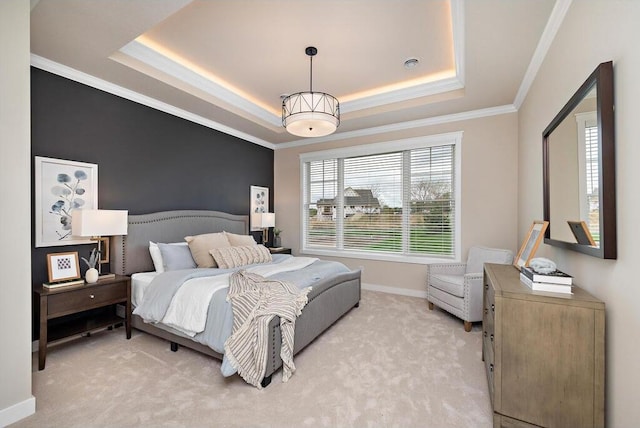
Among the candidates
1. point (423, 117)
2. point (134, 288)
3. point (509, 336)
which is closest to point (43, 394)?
point (134, 288)

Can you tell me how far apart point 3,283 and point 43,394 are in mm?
901

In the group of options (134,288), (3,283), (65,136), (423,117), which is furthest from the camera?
(423,117)

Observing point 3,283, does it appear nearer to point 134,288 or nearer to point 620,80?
point 134,288

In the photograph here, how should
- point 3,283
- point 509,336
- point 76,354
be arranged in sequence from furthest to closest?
point 76,354, point 3,283, point 509,336

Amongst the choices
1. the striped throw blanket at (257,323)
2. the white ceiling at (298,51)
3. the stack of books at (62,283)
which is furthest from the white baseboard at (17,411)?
the white ceiling at (298,51)

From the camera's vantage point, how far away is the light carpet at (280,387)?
1821 mm

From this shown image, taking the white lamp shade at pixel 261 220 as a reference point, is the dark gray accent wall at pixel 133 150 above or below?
above

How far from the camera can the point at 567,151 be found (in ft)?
6.36

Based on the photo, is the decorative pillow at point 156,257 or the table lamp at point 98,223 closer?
the table lamp at point 98,223

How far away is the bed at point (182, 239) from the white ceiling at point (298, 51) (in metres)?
1.49

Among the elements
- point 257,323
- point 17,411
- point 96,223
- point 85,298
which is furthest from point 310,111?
point 17,411

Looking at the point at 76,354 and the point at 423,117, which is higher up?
the point at 423,117

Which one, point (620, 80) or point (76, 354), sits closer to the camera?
point (620, 80)

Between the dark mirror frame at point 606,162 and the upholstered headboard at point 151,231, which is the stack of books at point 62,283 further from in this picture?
the dark mirror frame at point 606,162
